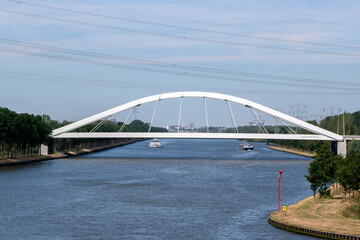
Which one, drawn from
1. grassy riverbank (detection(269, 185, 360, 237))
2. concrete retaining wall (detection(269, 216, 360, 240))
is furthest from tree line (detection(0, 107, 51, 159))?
concrete retaining wall (detection(269, 216, 360, 240))

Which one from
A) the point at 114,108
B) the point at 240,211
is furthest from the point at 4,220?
the point at 114,108

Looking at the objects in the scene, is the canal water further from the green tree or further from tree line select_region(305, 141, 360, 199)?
tree line select_region(305, 141, 360, 199)

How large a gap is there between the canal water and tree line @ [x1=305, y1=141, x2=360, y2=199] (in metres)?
2.83

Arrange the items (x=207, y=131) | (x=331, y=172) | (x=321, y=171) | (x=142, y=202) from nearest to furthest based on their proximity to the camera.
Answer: (x=321, y=171), (x=331, y=172), (x=142, y=202), (x=207, y=131)

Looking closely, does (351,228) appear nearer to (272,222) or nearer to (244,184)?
(272,222)

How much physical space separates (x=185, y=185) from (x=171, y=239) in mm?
27334

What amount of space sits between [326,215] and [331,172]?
1076cm

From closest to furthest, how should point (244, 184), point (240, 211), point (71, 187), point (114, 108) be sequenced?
point (240, 211)
point (71, 187)
point (244, 184)
point (114, 108)

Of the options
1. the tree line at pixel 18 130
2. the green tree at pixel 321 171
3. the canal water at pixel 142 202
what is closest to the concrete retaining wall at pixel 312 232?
the canal water at pixel 142 202

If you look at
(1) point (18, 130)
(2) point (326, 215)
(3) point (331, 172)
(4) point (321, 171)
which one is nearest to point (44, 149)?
(1) point (18, 130)

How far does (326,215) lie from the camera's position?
37.3 meters

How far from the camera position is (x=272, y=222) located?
36875mm

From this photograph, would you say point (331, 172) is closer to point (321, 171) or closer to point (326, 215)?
point (321, 171)

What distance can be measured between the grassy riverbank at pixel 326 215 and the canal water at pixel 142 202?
1329 millimetres
